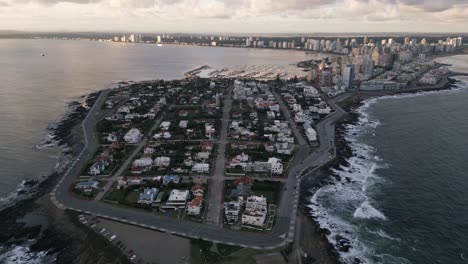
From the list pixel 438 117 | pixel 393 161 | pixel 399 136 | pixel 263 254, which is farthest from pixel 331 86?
pixel 263 254

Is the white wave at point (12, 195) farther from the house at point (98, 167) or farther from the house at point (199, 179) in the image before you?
the house at point (199, 179)

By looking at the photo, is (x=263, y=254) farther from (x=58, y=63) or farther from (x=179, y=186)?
(x=58, y=63)

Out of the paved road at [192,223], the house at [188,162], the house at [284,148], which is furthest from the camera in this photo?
the house at [284,148]

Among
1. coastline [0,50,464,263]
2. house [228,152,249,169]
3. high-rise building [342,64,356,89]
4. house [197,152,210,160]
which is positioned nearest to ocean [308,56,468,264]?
coastline [0,50,464,263]

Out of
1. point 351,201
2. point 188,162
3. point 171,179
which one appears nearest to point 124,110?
point 188,162

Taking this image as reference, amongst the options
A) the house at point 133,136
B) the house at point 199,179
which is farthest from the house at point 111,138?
the house at point 199,179

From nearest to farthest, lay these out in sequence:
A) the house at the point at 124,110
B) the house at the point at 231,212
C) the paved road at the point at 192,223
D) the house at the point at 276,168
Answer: the paved road at the point at 192,223 < the house at the point at 231,212 < the house at the point at 276,168 < the house at the point at 124,110
